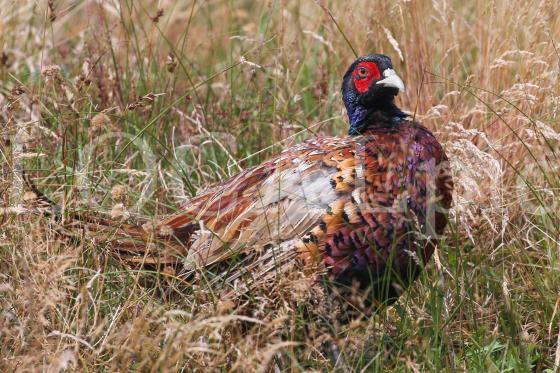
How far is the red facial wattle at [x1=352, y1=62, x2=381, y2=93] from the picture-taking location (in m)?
Result: 4.20

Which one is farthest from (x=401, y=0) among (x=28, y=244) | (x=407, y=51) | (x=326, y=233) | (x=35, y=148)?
(x=28, y=244)

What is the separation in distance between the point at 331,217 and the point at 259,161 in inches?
46.2

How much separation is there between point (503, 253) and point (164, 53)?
101 inches

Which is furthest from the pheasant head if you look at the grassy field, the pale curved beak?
the grassy field

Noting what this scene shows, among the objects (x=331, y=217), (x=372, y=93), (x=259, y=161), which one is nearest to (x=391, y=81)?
(x=372, y=93)

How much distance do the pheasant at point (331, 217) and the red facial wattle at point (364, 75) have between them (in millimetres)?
69

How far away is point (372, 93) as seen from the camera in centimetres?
419

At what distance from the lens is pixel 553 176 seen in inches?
159

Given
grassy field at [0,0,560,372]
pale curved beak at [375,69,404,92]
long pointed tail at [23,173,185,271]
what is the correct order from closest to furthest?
grassy field at [0,0,560,372] → long pointed tail at [23,173,185,271] → pale curved beak at [375,69,404,92]

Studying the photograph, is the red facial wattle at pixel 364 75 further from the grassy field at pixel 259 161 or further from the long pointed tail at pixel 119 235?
the long pointed tail at pixel 119 235

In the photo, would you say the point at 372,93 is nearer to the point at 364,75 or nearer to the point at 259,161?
the point at 364,75

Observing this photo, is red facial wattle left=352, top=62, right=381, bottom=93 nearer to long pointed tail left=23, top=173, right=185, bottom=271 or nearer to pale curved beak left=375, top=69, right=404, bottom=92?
Result: pale curved beak left=375, top=69, right=404, bottom=92

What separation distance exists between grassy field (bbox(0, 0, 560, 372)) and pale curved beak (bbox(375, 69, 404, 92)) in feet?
0.83

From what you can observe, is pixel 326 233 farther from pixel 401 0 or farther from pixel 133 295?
pixel 401 0
